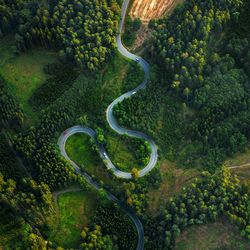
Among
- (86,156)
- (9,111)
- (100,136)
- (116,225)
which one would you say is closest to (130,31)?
(100,136)

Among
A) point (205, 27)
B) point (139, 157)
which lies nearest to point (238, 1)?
point (205, 27)

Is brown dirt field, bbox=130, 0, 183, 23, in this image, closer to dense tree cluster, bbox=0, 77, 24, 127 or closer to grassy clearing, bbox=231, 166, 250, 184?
dense tree cluster, bbox=0, 77, 24, 127

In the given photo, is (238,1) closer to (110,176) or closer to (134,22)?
(134,22)

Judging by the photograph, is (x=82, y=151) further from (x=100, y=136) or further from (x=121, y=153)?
(x=121, y=153)

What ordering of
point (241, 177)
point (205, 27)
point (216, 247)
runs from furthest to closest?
point (205, 27)
point (241, 177)
point (216, 247)

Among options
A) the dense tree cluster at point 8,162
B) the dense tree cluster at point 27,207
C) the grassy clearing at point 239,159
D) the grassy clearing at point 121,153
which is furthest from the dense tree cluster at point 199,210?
the dense tree cluster at point 8,162

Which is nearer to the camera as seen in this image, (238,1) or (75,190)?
(75,190)
